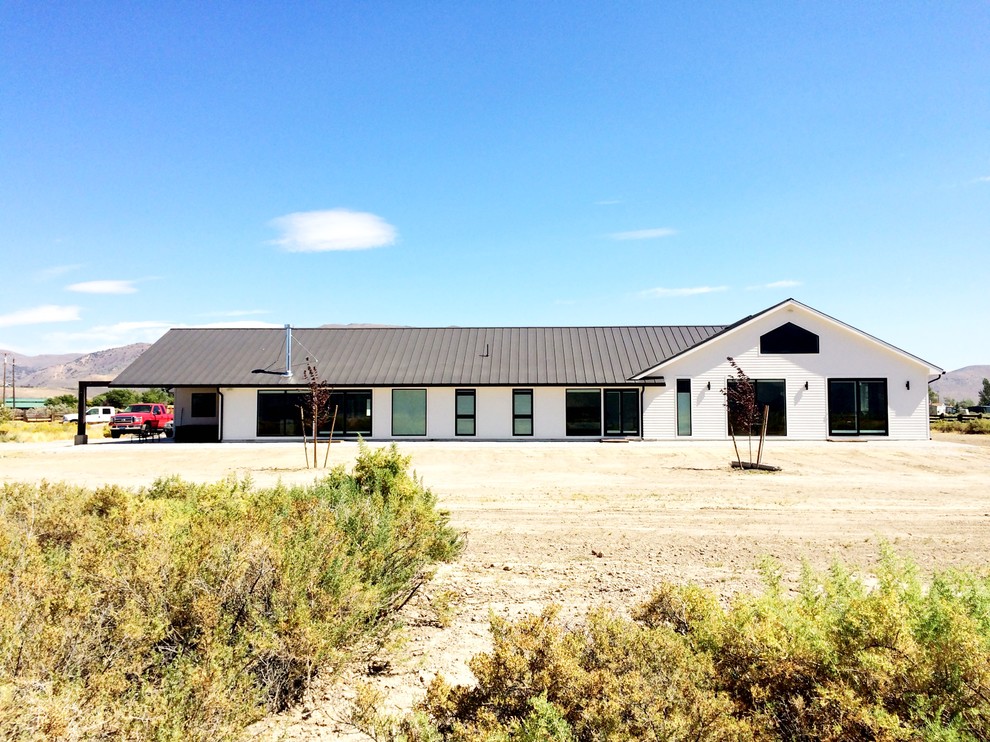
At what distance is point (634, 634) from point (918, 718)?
1438 millimetres

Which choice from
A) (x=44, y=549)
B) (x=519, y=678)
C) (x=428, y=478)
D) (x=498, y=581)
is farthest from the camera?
(x=428, y=478)

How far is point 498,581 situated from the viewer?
6801 millimetres

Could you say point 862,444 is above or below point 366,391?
below

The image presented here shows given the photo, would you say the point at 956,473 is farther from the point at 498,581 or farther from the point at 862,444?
the point at 498,581

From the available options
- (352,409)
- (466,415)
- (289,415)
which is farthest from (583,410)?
(289,415)

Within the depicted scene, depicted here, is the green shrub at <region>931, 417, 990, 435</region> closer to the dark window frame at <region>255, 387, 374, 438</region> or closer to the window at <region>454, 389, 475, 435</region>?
the window at <region>454, 389, 475, 435</region>

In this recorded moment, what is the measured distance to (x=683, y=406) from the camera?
2762cm

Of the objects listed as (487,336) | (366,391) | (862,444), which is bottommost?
(862,444)

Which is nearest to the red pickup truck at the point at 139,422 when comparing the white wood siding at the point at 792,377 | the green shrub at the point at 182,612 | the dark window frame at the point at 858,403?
the white wood siding at the point at 792,377

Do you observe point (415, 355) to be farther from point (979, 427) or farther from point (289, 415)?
point (979, 427)

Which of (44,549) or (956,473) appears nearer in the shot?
(44,549)

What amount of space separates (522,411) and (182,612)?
2425 centimetres

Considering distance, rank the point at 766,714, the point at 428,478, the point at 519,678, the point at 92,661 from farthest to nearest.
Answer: the point at 428,478, the point at 92,661, the point at 519,678, the point at 766,714

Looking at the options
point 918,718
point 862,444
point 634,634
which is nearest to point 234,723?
point 634,634
